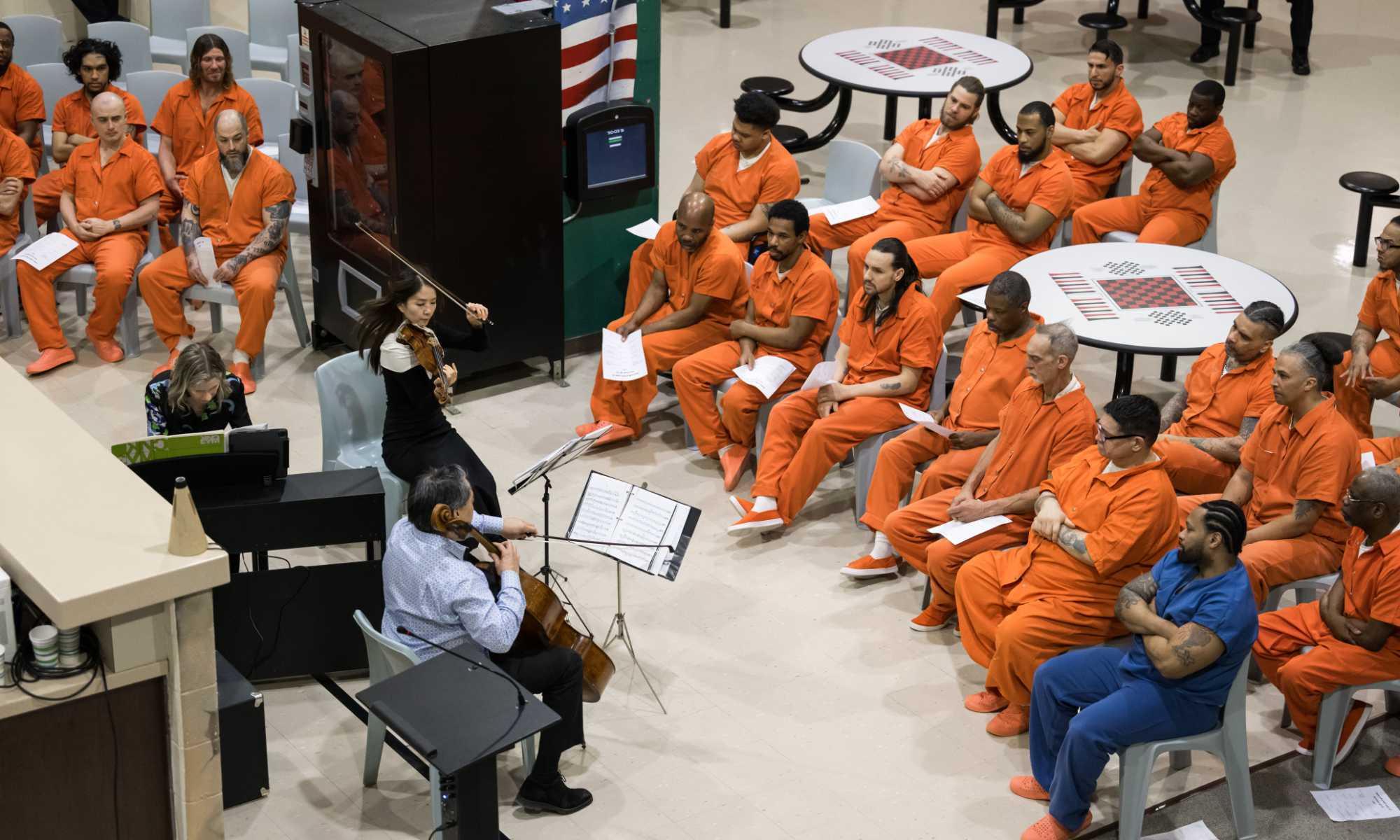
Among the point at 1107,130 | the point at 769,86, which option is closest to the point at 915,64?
the point at 769,86

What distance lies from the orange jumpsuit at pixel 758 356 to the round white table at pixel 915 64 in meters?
2.64

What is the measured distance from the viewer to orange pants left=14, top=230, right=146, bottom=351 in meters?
8.04

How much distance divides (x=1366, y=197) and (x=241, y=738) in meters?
7.04

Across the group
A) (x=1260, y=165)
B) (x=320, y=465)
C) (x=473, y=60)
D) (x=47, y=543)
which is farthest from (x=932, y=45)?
(x=47, y=543)

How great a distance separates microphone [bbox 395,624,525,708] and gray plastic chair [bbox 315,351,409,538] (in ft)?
4.28

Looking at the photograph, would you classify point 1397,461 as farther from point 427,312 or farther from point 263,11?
point 263,11

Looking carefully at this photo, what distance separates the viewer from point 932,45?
1054 centimetres

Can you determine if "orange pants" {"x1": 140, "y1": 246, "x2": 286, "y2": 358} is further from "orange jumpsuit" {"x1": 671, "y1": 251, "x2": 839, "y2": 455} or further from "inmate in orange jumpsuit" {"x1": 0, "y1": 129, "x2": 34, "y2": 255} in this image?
"orange jumpsuit" {"x1": 671, "y1": 251, "x2": 839, "y2": 455}

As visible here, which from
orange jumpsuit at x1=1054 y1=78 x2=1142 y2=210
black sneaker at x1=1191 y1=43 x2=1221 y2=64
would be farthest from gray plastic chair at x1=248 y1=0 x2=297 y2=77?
black sneaker at x1=1191 y1=43 x2=1221 y2=64

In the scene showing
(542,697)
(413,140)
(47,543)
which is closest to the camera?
(47,543)

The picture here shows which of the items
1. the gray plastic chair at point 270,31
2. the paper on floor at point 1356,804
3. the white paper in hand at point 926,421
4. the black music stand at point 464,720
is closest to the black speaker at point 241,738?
the black music stand at point 464,720

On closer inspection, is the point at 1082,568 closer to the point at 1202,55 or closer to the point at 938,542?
the point at 938,542

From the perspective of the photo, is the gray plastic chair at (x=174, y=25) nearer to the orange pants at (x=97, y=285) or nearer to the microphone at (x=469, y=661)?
the orange pants at (x=97, y=285)

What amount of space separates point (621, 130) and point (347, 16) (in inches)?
55.8
